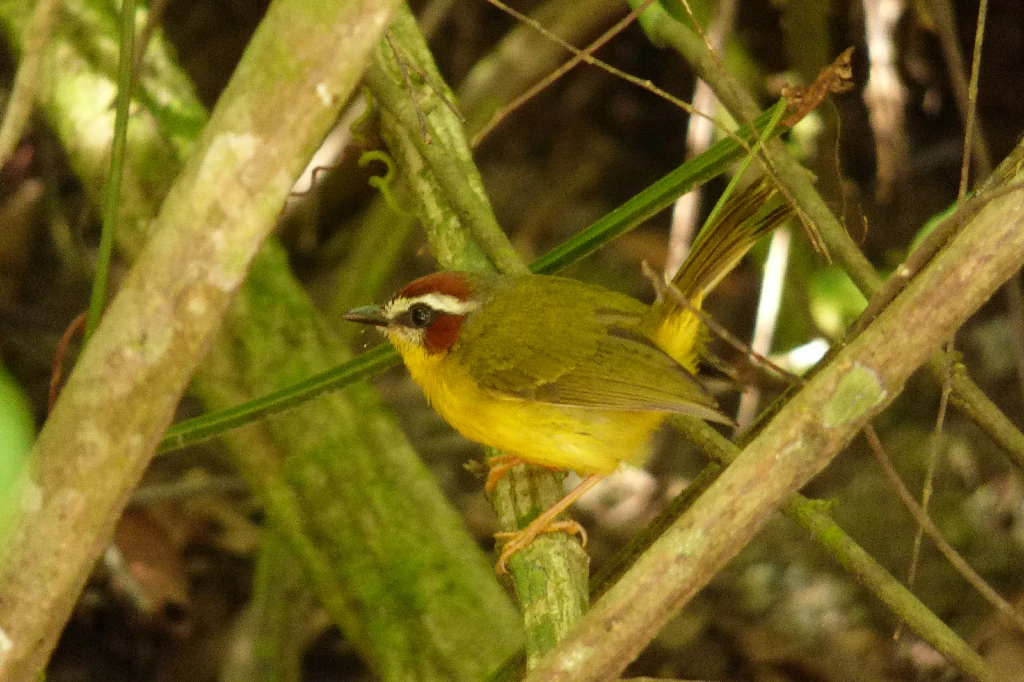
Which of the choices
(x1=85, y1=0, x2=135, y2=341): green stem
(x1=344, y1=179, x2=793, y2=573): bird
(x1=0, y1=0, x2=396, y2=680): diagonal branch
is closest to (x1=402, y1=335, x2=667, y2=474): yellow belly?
(x1=344, y1=179, x2=793, y2=573): bird

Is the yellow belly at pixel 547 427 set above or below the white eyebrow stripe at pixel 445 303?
below

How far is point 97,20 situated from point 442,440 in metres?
2.39

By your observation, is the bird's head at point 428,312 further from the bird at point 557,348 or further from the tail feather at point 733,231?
the tail feather at point 733,231

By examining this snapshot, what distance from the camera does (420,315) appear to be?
122 inches

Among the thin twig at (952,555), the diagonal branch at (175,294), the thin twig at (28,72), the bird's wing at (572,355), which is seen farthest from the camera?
the bird's wing at (572,355)

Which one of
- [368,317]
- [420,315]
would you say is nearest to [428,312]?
[420,315]

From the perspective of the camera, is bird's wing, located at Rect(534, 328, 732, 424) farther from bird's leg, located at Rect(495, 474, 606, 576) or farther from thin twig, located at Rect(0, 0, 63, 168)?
thin twig, located at Rect(0, 0, 63, 168)

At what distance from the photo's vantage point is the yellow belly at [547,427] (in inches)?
115

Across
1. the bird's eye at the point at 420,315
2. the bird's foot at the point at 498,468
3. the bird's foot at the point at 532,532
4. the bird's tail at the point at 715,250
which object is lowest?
the bird's foot at the point at 532,532

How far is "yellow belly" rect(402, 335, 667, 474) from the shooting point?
2.91m

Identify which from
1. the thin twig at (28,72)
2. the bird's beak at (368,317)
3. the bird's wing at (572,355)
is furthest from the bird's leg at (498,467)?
the thin twig at (28,72)

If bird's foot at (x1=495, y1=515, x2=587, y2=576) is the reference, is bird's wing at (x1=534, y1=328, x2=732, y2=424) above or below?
above

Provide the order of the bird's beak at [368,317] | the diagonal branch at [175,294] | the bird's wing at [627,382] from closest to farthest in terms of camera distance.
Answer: the diagonal branch at [175,294] < the bird's wing at [627,382] < the bird's beak at [368,317]

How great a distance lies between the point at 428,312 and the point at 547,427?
0.50 metres
